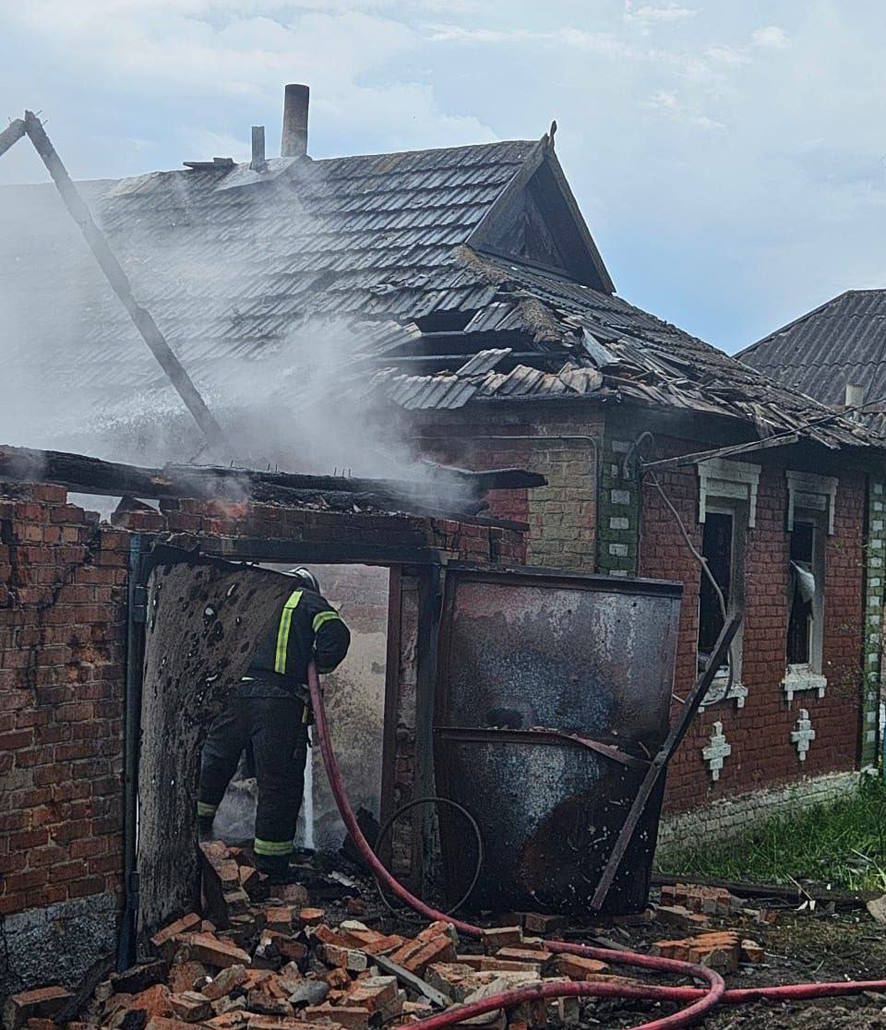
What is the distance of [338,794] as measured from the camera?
664cm

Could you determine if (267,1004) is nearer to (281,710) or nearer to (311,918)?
(311,918)

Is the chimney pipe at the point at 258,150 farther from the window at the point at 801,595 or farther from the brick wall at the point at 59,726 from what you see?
the brick wall at the point at 59,726

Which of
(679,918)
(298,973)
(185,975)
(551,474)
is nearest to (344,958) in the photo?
(298,973)

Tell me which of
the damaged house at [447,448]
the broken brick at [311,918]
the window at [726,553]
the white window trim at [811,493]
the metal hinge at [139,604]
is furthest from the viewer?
the white window trim at [811,493]

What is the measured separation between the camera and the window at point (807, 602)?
40.4 ft

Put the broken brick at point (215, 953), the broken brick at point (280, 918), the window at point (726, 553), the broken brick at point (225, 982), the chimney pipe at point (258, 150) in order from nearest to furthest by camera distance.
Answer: the broken brick at point (225, 982)
the broken brick at point (215, 953)
the broken brick at point (280, 918)
the window at point (726, 553)
the chimney pipe at point (258, 150)

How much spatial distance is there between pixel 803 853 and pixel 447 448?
426 centimetres

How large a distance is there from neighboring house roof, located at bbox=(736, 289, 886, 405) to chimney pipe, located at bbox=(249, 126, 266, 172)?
9595mm

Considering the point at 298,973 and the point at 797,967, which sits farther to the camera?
the point at 797,967

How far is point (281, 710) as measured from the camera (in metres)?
7.06

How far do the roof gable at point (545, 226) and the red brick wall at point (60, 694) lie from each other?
23.6 ft

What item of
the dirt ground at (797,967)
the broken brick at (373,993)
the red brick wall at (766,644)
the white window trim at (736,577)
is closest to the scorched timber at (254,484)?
the red brick wall at (766,644)

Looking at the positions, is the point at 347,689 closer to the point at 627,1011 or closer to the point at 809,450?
the point at 627,1011

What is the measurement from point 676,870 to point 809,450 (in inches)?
158
